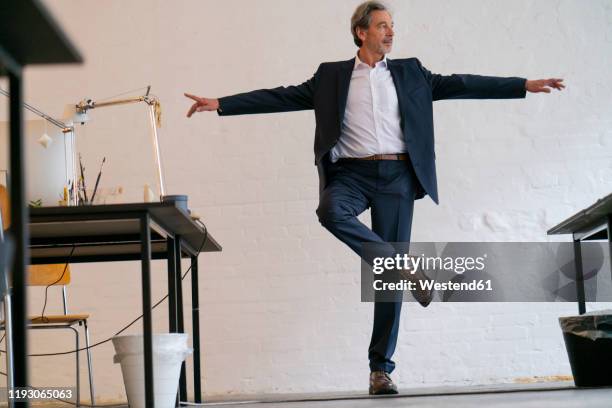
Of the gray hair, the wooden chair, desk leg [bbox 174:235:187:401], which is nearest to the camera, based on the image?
desk leg [bbox 174:235:187:401]

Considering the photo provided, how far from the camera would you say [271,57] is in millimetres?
5141

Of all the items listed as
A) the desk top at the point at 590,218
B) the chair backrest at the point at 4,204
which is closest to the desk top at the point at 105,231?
the chair backrest at the point at 4,204

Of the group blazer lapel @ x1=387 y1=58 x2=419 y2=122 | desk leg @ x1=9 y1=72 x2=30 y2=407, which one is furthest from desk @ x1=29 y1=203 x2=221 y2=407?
desk leg @ x1=9 y1=72 x2=30 y2=407

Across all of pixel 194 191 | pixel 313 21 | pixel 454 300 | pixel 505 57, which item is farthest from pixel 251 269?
pixel 505 57

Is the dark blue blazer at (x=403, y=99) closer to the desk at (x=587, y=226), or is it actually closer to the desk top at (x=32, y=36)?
the desk at (x=587, y=226)

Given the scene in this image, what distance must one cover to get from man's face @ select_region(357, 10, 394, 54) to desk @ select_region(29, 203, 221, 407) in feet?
3.50

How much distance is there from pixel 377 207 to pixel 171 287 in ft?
2.93

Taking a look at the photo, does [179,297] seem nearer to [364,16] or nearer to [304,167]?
[364,16]

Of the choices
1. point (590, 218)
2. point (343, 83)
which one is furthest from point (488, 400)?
point (343, 83)

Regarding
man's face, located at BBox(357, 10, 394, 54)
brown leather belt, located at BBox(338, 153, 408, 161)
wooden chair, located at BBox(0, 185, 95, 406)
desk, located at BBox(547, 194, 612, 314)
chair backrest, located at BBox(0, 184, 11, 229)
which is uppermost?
man's face, located at BBox(357, 10, 394, 54)

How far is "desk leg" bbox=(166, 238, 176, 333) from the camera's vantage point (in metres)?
3.16

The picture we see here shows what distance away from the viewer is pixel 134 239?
11.0 feet

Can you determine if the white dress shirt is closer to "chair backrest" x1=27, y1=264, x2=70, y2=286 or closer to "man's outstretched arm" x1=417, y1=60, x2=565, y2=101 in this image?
"man's outstretched arm" x1=417, y1=60, x2=565, y2=101

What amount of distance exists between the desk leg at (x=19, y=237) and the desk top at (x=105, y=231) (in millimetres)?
1292
